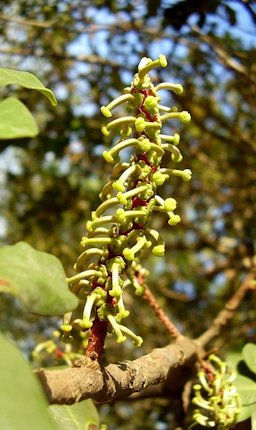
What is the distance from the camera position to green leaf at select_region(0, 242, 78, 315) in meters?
0.61

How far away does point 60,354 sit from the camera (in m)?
1.46

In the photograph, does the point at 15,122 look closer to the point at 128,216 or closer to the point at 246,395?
the point at 128,216

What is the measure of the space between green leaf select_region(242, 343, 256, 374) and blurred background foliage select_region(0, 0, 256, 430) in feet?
3.82

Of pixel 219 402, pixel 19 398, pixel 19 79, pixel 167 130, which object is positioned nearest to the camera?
pixel 19 398

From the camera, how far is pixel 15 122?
636 mm

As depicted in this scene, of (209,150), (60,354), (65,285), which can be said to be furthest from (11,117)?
(209,150)

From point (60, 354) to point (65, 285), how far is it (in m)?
0.84

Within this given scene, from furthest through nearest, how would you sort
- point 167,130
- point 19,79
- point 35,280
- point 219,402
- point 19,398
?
point 167,130
point 219,402
point 19,79
point 35,280
point 19,398

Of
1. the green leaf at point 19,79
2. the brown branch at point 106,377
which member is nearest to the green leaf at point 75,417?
the brown branch at point 106,377

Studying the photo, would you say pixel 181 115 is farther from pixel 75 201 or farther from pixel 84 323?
pixel 75 201

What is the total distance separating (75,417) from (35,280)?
0.47m

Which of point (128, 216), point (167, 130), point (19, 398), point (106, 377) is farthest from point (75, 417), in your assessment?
point (167, 130)

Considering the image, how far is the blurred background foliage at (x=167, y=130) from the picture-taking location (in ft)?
9.27

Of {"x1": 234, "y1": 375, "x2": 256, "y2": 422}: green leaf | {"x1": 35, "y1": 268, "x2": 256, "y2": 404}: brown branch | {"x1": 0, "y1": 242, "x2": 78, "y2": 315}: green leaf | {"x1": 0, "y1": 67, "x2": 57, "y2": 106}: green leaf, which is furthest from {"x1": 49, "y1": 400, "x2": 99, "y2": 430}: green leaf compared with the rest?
{"x1": 0, "y1": 67, "x2": 57, "y2": 106}: green leaf
